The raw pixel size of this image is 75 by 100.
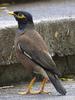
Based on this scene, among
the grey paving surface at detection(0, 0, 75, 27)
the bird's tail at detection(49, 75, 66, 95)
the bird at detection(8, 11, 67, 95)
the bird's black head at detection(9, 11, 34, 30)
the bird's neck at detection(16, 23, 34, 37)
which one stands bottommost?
the grey paving surface at detection(0, 0, 75, 27)

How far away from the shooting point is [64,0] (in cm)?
1220

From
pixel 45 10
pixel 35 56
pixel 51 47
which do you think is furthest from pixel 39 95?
pixel 45 10

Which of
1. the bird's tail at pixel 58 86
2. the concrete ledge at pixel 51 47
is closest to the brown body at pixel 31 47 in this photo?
the bird's tail at pixel 58 86

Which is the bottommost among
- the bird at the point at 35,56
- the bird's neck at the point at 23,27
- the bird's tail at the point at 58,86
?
the bird's tail at the point at 58,86

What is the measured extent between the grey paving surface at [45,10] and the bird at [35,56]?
99cm

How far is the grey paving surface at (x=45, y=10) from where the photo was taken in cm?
938

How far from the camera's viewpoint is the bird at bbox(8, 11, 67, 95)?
7211mm

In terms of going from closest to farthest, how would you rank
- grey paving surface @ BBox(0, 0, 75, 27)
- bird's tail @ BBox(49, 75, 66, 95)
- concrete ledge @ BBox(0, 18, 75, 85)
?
bird's tail @ BBox(49, 75, 66, 95)
concrete ledge @ BBox(0, 18, 75, 85)
grey paving surface @ BBox(0, 0, 75, 27)

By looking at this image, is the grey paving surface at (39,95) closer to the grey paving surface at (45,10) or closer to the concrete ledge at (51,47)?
the concrete ledge at (51,47)

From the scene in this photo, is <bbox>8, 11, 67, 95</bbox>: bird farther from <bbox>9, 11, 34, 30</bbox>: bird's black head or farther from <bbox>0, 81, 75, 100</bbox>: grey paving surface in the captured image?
<bbox>0, 81, 75, 100</bbox>: grey paving surface

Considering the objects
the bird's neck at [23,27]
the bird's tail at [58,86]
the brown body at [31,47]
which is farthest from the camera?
the bird's neck at [23,27]

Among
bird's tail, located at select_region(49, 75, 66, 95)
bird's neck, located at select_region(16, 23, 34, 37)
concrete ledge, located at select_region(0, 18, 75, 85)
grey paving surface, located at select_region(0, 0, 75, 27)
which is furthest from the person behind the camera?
grey paving surface, located at select_region(0, 0, 75, 27)

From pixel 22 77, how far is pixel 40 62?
3.88 feet

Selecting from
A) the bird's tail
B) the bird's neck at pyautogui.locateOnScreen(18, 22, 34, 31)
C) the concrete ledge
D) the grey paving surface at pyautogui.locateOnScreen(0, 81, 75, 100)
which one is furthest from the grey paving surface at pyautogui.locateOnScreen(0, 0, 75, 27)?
the bird's tail
